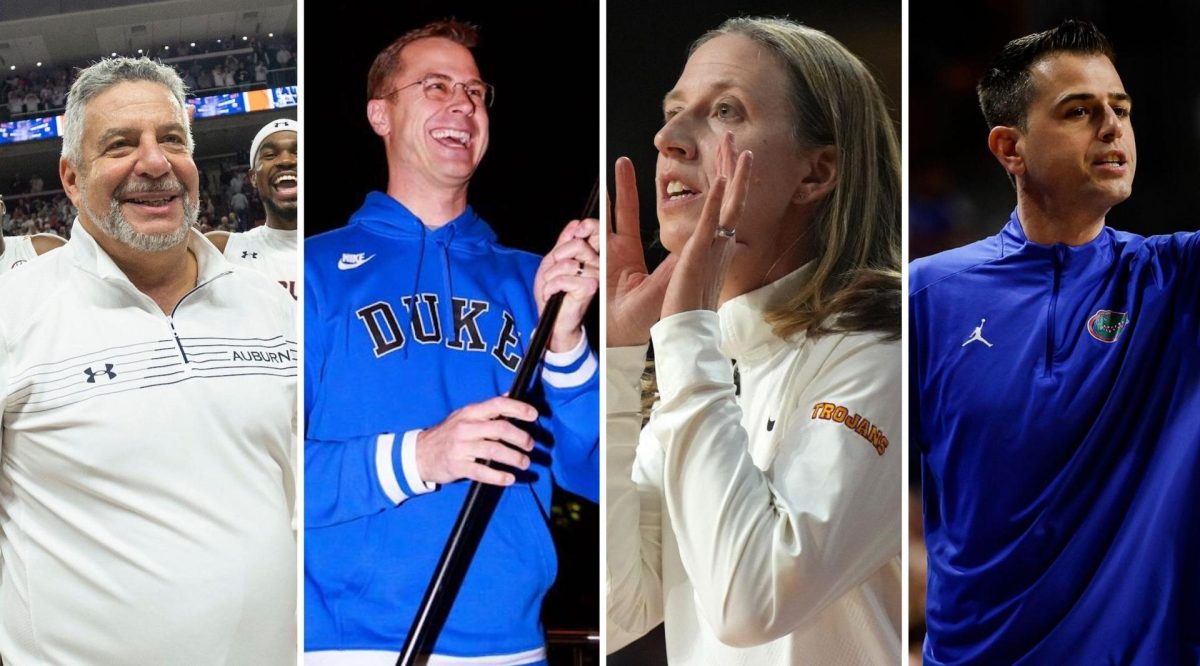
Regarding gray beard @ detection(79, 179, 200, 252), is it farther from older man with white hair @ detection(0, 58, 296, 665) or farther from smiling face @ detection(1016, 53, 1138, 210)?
smiling face @ detection(1016, 53, 1138, 210)

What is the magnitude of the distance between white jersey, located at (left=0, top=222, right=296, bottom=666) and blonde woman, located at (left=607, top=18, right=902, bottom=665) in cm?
100

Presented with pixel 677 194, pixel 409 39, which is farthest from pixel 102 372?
pixel 677 194

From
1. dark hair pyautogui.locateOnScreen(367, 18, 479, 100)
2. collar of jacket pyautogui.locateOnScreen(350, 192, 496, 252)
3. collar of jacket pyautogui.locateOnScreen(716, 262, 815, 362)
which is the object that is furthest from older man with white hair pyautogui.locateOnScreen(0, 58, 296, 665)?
collar of jacket pyautogui.locateOnScreen(716, 262, 815, 362)

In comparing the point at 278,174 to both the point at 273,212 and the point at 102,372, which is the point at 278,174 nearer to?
the point at 273,212

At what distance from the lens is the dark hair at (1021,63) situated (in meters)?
3.03

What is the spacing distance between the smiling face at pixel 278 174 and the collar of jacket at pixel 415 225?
0.24 metres

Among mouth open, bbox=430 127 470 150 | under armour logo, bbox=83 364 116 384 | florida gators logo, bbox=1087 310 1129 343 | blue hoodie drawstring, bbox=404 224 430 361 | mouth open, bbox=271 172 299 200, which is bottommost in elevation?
under armour logo, bbox=83 364 116 384

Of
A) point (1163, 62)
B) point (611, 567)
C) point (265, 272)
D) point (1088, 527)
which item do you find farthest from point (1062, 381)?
point (265, 272)

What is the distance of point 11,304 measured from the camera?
3.33 metres

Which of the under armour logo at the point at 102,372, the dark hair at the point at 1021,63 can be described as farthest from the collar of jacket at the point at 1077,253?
the under armour logo at the point at 102,372

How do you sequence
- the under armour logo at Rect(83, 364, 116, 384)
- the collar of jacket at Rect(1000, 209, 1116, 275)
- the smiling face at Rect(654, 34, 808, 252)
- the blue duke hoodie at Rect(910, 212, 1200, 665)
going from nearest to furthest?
the blue duke hoodie at Rect(910, 212, 1200, 665) < the collar of jacket at Rect(1000, 209, 1116, 275) < the smiling face at Rect(654, 34, 808, 252) < the under armour logo at Rect(83, 364, 116, 384)

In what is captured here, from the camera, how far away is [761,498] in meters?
2.88

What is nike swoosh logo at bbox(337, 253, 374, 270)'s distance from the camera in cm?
330

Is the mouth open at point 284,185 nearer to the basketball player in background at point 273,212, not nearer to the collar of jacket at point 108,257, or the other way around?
the basketball player in background at point 273,212
